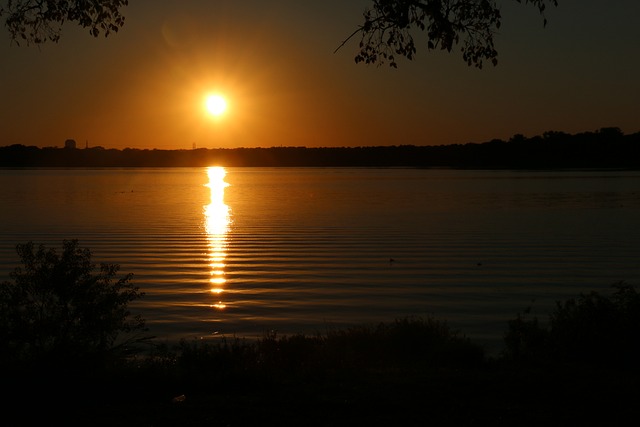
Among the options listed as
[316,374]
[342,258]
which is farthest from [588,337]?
[342,258]

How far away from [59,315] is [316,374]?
302 centimetres

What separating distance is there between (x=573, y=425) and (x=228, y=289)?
1218cm

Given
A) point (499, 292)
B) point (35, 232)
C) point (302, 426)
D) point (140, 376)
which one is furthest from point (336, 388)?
point (35, 232)

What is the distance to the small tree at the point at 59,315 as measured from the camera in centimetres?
850

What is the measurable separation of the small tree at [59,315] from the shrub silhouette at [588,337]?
191 inches

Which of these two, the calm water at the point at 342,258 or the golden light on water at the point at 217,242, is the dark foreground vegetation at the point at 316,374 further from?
the golden light on water at the point at 217,242

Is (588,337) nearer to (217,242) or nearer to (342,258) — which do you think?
(342,258)

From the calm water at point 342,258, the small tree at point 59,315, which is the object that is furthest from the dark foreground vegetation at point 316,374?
the calm water at point 342,258

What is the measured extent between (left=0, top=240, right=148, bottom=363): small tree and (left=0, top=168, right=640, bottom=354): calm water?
Answer: 418cm

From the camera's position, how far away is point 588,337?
9398mm

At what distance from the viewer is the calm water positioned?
591 inches

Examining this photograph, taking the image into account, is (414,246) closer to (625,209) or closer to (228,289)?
(228,289)

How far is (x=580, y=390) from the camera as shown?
7453 millimetres

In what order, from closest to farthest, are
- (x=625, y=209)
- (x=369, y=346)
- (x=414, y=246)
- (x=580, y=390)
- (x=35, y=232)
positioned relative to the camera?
(x=580, y=390), (x=369, y=346), (x=414, y=246), (x=35, y=232), (x=625, y=209)
